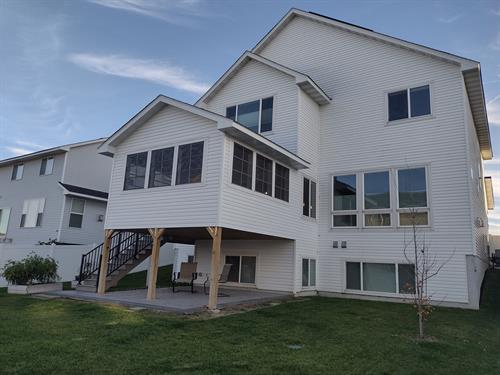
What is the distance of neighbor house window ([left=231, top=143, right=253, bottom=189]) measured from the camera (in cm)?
1011

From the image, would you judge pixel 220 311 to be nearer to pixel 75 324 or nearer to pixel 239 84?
pixel 75 324

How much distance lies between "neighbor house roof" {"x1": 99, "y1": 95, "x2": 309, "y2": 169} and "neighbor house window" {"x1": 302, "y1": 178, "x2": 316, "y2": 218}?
119 cm

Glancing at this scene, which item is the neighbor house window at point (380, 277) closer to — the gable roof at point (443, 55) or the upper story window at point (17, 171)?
the gable roof at point (443, 55)

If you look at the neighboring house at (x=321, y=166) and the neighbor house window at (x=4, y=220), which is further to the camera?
the neighbor house window at (x=4, y=220)

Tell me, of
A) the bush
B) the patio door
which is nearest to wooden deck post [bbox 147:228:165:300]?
the patio door

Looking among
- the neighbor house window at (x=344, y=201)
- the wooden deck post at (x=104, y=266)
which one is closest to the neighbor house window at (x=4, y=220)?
the wooden deck post at (x=104, y=266)

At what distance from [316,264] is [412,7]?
10.3 meters

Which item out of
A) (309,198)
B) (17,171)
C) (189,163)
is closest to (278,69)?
(309,198)

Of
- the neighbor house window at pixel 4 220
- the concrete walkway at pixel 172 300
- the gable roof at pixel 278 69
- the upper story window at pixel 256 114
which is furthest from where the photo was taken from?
the neighbor house window at pixel 4 220

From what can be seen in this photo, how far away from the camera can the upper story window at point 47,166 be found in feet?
68.0

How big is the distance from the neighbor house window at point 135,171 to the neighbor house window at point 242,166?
3117 millimetres

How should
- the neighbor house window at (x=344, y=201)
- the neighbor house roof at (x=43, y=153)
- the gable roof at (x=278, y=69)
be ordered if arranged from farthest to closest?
the neighbor house roof at (x=43, y=153)
the neighbor house window at (x=344, y=201)
the gable roof at (x=278, y=69)

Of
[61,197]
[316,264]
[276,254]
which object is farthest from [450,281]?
[61,197]

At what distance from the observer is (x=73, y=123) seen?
20.0m
